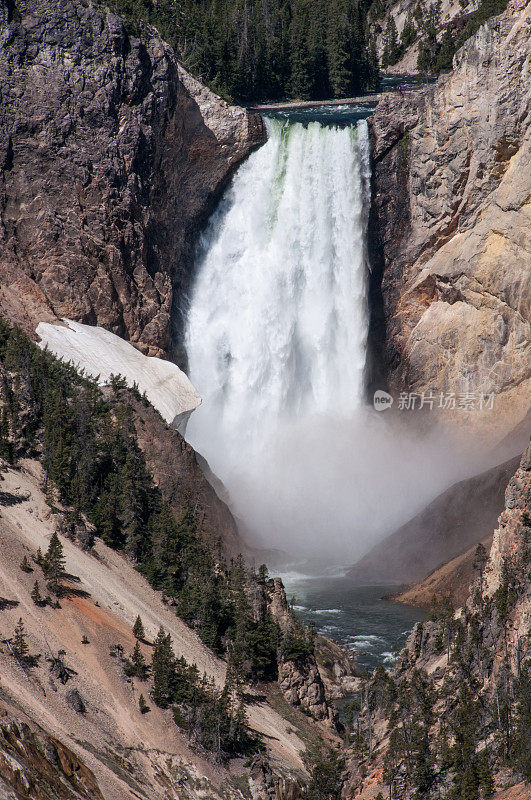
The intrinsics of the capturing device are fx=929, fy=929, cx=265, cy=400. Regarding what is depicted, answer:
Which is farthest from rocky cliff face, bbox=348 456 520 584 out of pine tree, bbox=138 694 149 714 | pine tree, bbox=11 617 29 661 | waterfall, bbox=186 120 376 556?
pine tree, bbox=11 617 29 661

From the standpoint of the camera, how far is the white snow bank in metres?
60.2

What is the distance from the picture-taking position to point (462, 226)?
73938 mm

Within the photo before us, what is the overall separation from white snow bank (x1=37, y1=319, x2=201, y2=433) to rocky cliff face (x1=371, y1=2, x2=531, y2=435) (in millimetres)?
22353

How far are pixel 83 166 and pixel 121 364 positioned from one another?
50.0 ft

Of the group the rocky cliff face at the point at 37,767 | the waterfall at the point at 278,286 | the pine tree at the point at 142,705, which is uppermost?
the waterfall at the point at 278,286

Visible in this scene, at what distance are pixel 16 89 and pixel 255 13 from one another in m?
51.8

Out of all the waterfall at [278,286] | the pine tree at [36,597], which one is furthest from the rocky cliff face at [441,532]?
the pine tree at [36,597]

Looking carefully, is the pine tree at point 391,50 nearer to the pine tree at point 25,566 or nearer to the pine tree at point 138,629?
the pine tree at point 138,629

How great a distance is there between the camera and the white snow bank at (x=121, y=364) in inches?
2372

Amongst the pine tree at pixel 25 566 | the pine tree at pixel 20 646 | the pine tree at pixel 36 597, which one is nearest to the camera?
the pine tree at pixel 20 646

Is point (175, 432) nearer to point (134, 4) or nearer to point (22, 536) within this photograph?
point (22, 536)

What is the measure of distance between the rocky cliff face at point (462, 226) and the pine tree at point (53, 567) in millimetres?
43780

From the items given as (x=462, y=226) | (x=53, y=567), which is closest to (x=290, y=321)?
(x=462, y=226)

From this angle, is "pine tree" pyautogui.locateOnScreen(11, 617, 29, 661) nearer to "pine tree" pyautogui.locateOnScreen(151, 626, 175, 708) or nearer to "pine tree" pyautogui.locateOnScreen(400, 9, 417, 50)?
"pine tree" pyautogui.locateOnScreen(151, 626, 175, 708)
